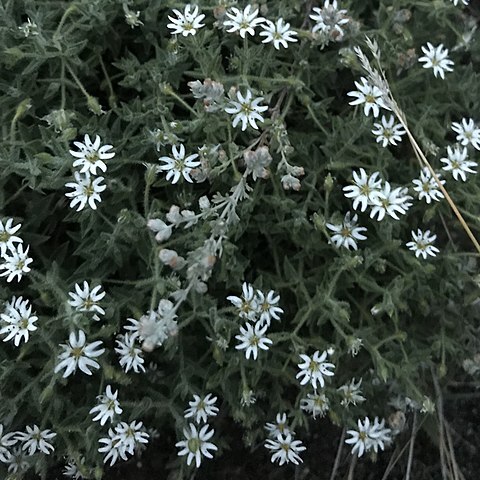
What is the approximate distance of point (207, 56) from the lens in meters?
3.28

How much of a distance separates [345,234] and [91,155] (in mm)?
1163

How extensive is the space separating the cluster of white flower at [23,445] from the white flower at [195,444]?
562 mm

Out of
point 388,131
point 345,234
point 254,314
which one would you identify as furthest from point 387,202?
point 254,314

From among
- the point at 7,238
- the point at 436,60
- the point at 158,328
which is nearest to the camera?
the point at 158,328

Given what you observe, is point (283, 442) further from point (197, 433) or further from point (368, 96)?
point (368, 96)

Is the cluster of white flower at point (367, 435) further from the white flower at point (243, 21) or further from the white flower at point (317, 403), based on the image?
the white flower at point (243, 21)

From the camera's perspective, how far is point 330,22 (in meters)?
3.13

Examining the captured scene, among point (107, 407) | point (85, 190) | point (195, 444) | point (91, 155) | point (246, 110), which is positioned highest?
point (246, 110)

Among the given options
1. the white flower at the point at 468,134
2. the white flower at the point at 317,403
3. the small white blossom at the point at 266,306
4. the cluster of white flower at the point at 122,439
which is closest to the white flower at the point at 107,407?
the cluster of white flower at the point at 122,439

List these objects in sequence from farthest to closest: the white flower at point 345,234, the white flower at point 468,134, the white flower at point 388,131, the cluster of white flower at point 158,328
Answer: the white flower at point 468,134
the white flower at point 388,131
the white flower at point 345,234
the cluster of white flower at point 158,328

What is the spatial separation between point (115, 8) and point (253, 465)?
2461 mm

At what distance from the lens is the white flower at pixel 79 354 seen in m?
2.87

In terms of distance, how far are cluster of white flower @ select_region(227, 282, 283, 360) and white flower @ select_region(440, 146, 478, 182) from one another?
3.46 ft

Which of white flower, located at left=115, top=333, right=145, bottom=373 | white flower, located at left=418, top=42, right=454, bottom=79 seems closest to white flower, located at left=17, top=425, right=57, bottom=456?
white flower, located at left=115, top=333, right=145, bottom=373
